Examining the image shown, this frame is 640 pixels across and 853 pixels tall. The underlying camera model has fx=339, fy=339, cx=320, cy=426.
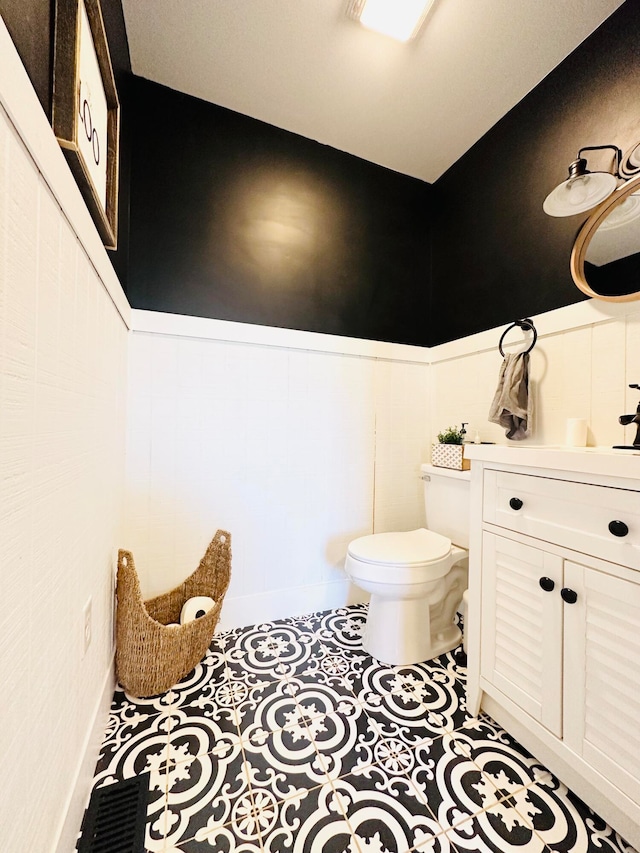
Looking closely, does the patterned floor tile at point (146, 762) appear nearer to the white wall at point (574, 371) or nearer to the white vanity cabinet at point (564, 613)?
the white vanity cabinet at point (564, 613)

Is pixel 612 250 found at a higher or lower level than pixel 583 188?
lower

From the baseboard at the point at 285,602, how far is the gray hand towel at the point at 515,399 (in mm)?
1134

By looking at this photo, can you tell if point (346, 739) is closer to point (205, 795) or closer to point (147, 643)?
point (205, 795)

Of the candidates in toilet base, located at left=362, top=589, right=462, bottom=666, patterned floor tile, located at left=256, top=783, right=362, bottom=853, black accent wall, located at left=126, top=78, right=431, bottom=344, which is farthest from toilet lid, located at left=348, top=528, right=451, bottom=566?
black accent wall, located at left=126, top=78, right=431, bottom=344

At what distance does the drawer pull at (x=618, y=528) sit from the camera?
0.75 meters

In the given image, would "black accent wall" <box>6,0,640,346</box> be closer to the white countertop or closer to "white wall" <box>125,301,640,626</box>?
"white wall" <box>125,301,640,626</box>

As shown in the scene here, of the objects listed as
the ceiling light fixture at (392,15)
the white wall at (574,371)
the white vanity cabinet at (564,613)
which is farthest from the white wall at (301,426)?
the ceiling light fixture at (392,15)

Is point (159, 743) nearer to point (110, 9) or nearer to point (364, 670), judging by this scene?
point (364, 670)

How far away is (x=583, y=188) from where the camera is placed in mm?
1228

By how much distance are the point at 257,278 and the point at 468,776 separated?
197 centimetres

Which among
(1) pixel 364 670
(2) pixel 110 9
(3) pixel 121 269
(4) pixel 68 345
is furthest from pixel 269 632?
(2) pixel 110 9

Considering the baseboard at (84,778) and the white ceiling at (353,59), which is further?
the white ceiling at (353,59)

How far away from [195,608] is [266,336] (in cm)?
122

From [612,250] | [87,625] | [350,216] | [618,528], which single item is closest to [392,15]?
[350,216]
